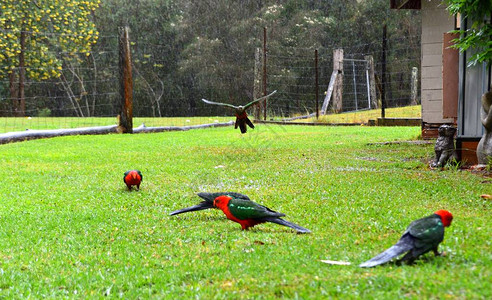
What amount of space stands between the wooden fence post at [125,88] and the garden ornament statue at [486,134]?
31.6 feet

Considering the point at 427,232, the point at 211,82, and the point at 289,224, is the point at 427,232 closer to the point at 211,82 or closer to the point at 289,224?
the point at 289,224

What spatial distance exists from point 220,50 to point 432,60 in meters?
22.3

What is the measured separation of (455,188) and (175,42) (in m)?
30.1

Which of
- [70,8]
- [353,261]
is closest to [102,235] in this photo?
[353,261]

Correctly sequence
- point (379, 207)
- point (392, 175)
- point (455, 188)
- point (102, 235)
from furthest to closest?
point (392, 175) → point (455, 188) → point (379, 207) → point (102, 235)

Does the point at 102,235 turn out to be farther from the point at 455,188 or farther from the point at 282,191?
the point at 455,188

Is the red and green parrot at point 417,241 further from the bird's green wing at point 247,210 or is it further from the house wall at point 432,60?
the house wall at point 432,60

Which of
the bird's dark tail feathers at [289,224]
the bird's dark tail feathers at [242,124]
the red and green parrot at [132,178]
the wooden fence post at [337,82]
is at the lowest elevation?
the bird's dark tail feathers at [289,224]

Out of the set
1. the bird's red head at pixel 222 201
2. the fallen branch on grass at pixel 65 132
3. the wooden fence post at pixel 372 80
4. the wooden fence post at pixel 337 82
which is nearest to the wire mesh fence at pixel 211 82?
the wooden fence post at pixel 372 80

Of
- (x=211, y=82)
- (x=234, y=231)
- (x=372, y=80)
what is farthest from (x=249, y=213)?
(x=211, y=82)

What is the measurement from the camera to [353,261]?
10.5 feet

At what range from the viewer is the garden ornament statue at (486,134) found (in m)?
6.79

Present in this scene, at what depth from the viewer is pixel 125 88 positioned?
1518cm

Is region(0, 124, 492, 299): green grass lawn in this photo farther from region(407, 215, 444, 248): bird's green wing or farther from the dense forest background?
the dense forest background
